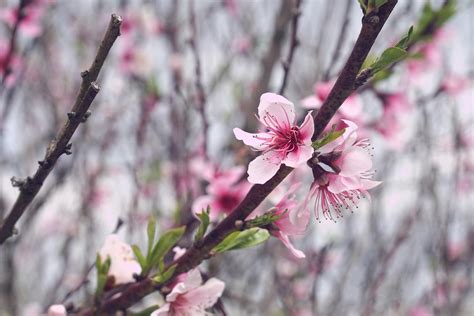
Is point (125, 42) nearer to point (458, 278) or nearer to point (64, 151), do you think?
point (64, 151)

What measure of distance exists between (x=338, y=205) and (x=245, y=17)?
12.3 ft

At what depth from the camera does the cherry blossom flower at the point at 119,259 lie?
1.24 m

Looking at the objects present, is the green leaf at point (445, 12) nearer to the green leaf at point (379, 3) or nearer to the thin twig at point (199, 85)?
the thin twig at point (199, 85)

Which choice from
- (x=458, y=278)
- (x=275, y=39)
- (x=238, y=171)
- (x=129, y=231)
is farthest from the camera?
→ (x=458, y=278)

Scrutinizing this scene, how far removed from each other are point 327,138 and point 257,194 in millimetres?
169

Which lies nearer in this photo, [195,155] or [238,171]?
[238,171]

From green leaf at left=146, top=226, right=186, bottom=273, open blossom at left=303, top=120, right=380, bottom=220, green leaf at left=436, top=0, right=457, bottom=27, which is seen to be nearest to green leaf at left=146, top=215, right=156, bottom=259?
green leaf at left=146, top=226, right=186, bottom=273

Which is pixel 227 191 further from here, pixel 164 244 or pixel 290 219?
pixel 290 219

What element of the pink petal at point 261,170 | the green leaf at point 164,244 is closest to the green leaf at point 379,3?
the pink petal at point 261,170

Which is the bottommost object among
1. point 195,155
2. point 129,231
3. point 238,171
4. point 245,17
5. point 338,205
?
point 338,205

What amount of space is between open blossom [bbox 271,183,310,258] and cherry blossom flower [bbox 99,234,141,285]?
1.13 ft

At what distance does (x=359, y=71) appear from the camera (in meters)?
0.94

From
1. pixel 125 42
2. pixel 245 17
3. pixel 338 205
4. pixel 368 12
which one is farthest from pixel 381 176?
pixel 368 12

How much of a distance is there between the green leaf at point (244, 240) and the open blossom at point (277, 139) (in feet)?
0.51
